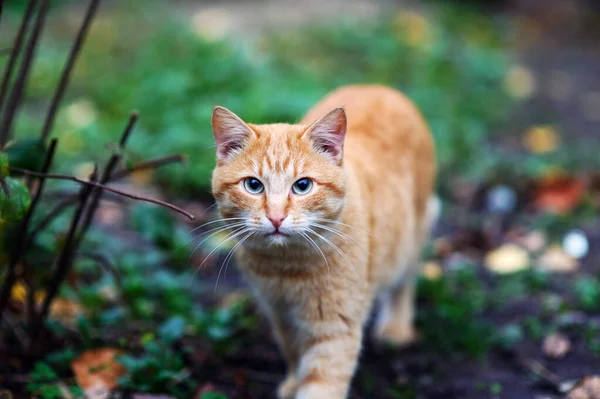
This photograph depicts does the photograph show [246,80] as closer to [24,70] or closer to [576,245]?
[576,245]

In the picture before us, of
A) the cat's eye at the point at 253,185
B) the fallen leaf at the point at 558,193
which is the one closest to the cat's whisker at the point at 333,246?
the cat's eye at the point at 253,185

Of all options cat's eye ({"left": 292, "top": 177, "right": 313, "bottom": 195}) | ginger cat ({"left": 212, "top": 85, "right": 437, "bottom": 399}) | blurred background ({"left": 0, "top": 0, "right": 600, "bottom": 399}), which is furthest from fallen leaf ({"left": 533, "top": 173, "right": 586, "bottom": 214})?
cat's eye ({"left": 292, "top": 177, "right": 313, "bottom": 195})

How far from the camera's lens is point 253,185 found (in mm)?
2660

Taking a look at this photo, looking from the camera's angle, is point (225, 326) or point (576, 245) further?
point (576, 245)

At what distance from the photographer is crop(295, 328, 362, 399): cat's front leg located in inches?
111

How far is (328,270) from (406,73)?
4775 mm

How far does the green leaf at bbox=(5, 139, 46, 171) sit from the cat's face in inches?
27.0

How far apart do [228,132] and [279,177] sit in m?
0.28

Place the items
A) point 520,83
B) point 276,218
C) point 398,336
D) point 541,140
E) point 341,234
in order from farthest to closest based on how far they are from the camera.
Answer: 1. point 520,83
2. point 541,140
3. point 398,336
4. point 341,234
5. point 276,218

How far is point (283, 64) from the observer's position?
754 centimetres

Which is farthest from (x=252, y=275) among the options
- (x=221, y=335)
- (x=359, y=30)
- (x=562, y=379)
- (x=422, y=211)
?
(x=359, y=30)

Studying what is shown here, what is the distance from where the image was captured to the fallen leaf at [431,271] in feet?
13.7

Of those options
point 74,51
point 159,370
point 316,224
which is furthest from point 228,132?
point 159,370

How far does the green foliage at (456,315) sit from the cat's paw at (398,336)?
73 millimetres
